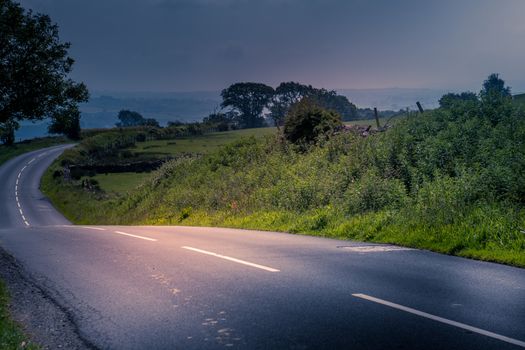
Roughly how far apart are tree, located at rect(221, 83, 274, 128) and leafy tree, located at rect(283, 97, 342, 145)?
146m

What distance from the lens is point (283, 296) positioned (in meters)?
7.84

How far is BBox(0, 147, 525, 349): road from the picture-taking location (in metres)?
6.02

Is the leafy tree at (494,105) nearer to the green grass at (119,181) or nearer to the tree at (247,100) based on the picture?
the green grass at (119,181)

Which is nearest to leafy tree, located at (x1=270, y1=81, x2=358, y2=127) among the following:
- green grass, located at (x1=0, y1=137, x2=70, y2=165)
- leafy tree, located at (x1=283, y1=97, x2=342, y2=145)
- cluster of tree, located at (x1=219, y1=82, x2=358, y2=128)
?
cluster of tree, located at (x1=219, y1=82, x2=358, y2=128)

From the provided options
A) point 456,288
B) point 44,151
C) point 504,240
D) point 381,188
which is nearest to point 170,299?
point 456,288

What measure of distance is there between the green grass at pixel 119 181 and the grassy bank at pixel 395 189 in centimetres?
2869

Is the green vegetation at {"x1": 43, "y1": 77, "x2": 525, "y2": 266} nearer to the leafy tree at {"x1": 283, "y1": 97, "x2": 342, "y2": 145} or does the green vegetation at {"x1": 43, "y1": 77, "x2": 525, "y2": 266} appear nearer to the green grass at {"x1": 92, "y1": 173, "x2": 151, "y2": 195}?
the leafy tree at {"x1": 283, "y1": 97, "x2": 342, "y2": 145}

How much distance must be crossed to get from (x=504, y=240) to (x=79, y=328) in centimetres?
850

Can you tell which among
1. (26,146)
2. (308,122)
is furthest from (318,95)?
(308,122)

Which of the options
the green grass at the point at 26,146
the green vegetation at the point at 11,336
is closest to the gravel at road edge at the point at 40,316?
the green vegetation at the point at 11,336

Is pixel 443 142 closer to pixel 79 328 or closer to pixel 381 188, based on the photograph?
pixel 381 188

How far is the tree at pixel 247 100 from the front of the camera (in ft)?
598

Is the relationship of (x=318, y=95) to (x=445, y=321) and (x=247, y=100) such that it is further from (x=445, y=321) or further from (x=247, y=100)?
(x=445, y=321)

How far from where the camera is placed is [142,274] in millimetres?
9930
